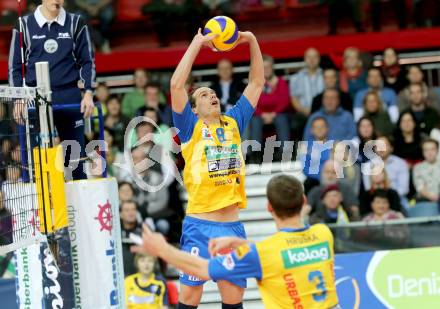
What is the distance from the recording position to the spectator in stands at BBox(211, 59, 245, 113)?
48.2ft

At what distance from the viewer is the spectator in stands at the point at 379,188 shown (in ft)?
42.2

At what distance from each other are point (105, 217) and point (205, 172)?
3.94 ft

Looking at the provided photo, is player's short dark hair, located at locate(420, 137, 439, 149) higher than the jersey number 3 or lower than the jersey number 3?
higher

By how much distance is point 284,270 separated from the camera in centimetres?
620

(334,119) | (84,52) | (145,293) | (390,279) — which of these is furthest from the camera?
(334,119)

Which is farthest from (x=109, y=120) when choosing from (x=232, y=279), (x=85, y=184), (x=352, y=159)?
(x=232, y=279)

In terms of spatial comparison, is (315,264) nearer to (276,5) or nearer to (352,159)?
(352,159)

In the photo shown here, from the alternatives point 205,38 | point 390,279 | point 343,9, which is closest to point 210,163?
point 205,38

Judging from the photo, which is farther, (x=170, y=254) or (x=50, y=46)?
(x=50, y=46)

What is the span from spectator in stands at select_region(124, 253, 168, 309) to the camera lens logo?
3.10 m

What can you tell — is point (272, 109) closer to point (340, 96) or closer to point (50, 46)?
point (340, 96)

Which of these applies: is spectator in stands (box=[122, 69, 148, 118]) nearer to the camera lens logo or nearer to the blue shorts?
the camera lens logo

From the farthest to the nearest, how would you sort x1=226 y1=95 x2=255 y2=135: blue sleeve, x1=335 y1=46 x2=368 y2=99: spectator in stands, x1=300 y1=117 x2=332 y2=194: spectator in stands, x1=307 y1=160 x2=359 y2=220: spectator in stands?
x1=335 y1=46 x2=368 y2=99: spectator in stands
x1=300 y1=117 x2=332 y2=194: spectator in stands
x1=307 y1=160 x2=359 y2=220: spectator in stands
x1=226 y1=95 x2=255 y2=135: blue sleeve

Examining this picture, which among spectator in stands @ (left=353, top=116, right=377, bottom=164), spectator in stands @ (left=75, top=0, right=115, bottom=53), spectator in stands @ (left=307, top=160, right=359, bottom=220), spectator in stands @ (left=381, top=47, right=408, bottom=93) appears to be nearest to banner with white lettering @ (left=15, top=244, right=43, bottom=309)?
spectator in stands @ (left=307, top=160, right=359, bottom=220)
